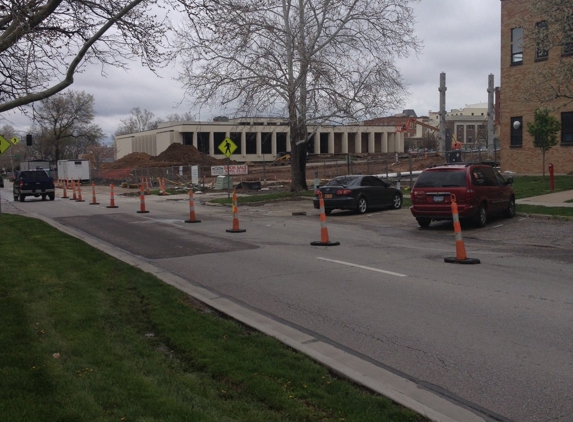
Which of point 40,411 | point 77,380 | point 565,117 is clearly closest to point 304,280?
point 77,380

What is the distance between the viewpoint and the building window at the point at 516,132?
3657 centimetres

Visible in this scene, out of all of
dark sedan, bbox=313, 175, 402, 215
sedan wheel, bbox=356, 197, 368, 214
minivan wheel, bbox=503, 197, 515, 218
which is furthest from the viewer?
sedan wheel, bbox=356, 197, 368, 214

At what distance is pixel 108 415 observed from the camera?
4438mm

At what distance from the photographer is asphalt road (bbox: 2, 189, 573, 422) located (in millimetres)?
5703

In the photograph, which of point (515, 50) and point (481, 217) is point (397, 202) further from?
point (515, 50)

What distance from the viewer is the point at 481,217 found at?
56.9ft

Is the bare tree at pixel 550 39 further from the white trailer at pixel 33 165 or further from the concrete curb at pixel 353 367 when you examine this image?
the white trailer at pixel 33 165

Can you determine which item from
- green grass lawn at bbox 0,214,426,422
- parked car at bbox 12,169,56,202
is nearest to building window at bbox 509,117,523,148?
parked car at bbox 12,169,56,202

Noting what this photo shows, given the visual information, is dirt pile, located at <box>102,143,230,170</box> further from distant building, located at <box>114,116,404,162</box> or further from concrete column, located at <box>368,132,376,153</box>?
concrete column, located at <box>368,132,376,153</box>

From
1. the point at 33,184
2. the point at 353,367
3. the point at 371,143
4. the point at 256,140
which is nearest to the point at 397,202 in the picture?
the point at 353,367

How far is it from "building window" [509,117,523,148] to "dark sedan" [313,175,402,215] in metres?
16.0

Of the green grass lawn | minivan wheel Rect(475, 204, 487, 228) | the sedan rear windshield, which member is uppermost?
the sedan rear windshield

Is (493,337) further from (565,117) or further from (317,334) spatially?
(565,117)

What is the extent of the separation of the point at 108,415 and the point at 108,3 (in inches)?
402
